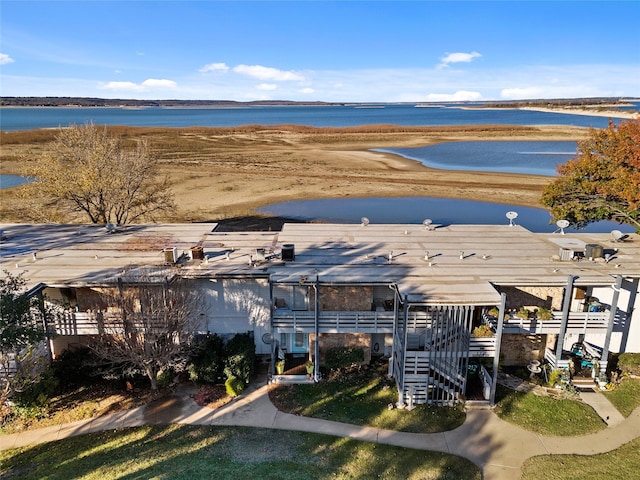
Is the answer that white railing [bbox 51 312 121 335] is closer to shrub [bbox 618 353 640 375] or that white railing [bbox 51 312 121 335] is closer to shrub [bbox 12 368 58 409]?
shrub [bbox 12 368 58 409]

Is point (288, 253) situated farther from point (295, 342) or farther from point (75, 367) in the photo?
point (75, 367)

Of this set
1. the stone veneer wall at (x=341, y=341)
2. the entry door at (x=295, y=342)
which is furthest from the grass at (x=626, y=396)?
the entry door at (x=295, y=342)

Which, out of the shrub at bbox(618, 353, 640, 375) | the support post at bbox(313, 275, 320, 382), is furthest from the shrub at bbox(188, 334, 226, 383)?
the shrub at bbox(618, 353, 640, 375)

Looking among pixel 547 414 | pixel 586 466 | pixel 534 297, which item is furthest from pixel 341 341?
pixel 586 466

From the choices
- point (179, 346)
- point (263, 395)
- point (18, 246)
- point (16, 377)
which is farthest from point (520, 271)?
point (18, 246)

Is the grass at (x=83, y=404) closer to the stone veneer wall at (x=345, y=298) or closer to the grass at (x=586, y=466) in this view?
the stone veneer wall at (x=345, y=298)
